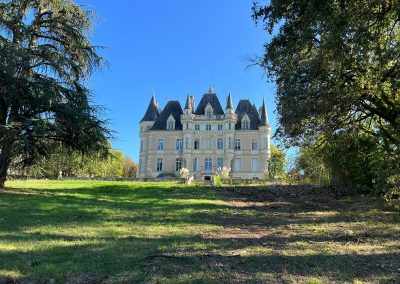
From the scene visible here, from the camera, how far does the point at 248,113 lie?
66.5 m

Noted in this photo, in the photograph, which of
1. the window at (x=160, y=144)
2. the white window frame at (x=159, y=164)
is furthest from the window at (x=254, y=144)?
the white window frame at (x=159, y=164)

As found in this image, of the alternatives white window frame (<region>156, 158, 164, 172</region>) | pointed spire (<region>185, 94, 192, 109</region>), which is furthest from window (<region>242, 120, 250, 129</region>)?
white window frame (<region>156, 158, 164, 172</region>)

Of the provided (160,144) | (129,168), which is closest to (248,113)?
(160,144)

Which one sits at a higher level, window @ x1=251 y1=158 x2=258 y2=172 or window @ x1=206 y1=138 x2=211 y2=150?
window @ x1=206 y1=138 x2=211 y2=150

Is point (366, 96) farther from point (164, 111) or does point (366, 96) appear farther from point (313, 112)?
point (164, 111)

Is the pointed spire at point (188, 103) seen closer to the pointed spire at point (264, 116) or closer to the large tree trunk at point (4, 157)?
the pointed spire at point (264, 116)

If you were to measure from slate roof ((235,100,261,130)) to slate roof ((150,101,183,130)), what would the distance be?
10246 mm

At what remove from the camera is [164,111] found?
68500 mm

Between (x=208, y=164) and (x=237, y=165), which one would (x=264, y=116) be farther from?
(x=208, y=164)

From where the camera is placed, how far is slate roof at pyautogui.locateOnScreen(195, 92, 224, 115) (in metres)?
66.0

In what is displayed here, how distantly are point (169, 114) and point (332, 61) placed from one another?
57.6m

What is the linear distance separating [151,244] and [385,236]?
502 centimetres

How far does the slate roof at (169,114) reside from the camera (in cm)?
6669

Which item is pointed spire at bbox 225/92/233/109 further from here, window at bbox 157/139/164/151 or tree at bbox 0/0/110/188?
tree at bbox 0/0/110/188
